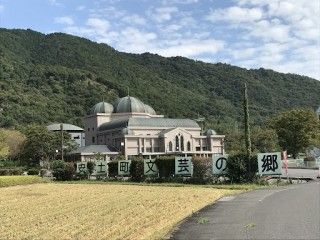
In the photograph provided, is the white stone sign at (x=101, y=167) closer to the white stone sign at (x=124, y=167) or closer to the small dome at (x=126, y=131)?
the white stone sign at (x=124, y=167)

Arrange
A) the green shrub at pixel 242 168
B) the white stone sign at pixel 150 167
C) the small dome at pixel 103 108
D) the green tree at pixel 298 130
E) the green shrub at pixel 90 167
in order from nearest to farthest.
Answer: the green shrub at pixel 242 168
the white stone sign at pixel 150 167
the green shrub at pixel 90 167
the green tree at pixel 298 130
the small dome at pixel 103 108

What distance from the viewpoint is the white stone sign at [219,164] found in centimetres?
3291

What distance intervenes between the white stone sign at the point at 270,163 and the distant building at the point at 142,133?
2170 inches


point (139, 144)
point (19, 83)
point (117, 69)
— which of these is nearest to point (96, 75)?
point (117, 69)

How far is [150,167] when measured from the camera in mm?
38375

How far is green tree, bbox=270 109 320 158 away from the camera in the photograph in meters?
80.9

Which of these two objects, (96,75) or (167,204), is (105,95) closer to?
(96,75)

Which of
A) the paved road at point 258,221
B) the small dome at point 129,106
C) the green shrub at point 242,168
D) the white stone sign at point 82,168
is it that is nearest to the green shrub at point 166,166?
the green shrub at point 242,168

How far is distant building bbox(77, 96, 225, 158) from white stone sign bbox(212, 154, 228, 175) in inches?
2081

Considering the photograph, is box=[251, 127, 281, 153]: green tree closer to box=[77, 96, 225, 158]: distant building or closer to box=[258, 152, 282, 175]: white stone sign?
box=[77, 96, 225, 158]: distant building

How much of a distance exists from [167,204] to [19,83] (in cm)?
12026

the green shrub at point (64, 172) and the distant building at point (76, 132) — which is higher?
the distant building at point (76, 132)

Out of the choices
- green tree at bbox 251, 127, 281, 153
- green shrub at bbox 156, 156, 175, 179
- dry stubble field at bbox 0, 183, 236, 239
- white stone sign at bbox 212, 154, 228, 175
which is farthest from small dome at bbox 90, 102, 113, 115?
dry stubble field at bbox 0, 183, 236, 239

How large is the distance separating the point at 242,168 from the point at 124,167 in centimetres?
1289
